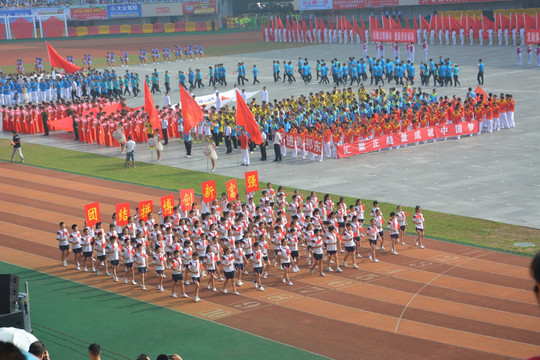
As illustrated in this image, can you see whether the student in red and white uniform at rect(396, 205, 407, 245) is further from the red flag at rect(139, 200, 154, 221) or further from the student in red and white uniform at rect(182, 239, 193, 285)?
the red flag at rect(139, 200, 154, 221)

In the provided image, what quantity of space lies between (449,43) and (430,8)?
39.3ft

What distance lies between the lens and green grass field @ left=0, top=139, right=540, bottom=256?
2259cm

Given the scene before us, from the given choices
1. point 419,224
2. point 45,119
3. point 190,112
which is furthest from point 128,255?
point 45,119

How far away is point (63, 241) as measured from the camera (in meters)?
22.5

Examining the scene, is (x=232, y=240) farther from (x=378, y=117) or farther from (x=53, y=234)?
(x=378, y=117)

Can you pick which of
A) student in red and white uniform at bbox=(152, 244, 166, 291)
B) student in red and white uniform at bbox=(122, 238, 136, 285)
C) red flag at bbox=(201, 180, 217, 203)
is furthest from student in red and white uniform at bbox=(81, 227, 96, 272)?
red flag at bbox=(201, 180, 217, 203)

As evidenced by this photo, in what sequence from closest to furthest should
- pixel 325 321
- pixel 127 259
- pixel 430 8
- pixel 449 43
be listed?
pixel 325 321
pixel 127 259
pixel 449 43
pixel 430 8

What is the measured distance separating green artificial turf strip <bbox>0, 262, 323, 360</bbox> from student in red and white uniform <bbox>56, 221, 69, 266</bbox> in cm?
197

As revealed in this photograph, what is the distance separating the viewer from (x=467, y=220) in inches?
960

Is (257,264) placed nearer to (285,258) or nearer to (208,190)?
(285,258)

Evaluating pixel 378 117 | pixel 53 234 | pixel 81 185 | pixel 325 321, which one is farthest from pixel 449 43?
pixel 325 321

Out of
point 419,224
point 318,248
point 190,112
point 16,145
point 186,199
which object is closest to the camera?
point 318,248

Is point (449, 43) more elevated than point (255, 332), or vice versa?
point (449, 43)

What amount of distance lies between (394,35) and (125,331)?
5033 centimetres
